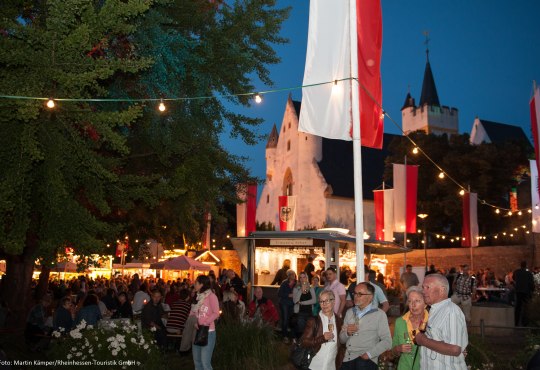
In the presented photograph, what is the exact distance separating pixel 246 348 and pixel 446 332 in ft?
18.3

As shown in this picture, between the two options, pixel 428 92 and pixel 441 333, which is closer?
pixel 441 333

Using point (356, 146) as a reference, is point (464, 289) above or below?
below

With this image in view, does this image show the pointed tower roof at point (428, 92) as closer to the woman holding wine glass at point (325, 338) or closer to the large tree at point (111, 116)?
the large tree at point (111, 116)

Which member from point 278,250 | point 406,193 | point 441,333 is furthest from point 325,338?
point 406,193

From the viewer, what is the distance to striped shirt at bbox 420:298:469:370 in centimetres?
461

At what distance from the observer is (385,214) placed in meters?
29.9

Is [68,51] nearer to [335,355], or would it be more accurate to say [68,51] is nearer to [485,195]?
[335,355]

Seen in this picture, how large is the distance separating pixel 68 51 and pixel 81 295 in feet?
46.7

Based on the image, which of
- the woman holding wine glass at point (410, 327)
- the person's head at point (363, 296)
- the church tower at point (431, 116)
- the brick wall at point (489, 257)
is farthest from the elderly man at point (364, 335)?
the church tower at point (431, 116)

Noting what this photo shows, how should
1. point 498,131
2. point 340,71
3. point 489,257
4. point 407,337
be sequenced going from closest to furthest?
1. point 407,337
2. point 340,71
3. point 489,257
4. point 498,131

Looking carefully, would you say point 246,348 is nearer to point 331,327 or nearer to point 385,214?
point 331,327

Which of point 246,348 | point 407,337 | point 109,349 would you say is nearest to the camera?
point 407,337

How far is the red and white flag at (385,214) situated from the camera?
29219mm

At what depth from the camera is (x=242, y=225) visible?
32.5m
